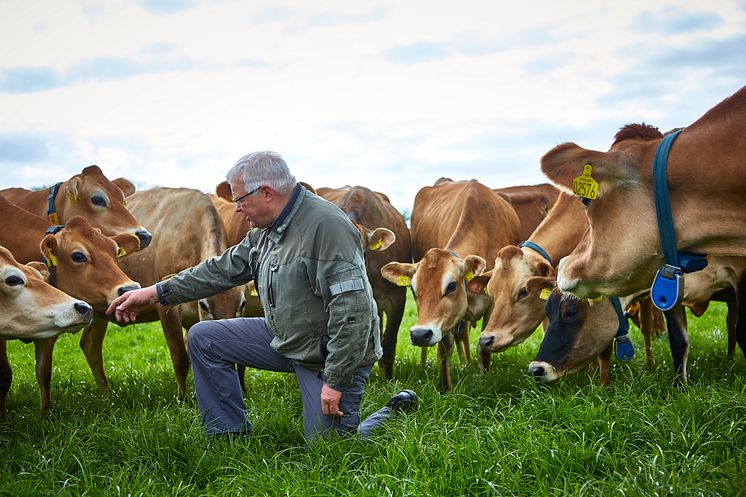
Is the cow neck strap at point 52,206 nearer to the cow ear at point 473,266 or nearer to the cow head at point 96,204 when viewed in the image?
the cow head at point 96,204

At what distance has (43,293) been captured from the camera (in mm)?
4758

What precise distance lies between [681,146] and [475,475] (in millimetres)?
1748

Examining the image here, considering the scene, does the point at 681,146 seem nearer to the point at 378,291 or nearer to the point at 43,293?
the point at 43,293

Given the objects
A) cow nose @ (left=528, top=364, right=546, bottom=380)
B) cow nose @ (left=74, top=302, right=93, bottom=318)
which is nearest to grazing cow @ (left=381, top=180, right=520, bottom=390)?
cow nose @ (left=528, top=364, right=546, bottom=380)

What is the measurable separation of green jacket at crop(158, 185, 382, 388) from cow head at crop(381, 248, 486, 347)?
5.20 ft

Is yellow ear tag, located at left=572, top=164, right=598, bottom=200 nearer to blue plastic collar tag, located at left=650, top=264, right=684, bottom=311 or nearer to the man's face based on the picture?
blue plastic collar tag, located at left=650, top=264, right=684, bottom=311

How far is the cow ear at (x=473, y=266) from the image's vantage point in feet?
21.1

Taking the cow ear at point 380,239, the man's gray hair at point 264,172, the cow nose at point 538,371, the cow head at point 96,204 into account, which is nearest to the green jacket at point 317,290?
the man's gray hair at point 264,172

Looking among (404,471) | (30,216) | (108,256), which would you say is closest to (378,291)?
(108,256)

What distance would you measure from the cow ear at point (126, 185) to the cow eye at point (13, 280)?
4.20 m

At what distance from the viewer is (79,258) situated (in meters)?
5.87

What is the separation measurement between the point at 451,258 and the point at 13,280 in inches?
133

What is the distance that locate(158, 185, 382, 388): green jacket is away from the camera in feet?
13.4

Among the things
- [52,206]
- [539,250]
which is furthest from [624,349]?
[52,206]
